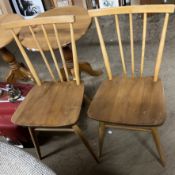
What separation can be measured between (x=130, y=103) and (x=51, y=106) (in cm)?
45

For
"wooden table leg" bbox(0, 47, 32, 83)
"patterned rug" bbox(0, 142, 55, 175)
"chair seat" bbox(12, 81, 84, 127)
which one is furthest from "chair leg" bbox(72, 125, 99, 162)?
"wooden table leg" bbox(0, 47, 32, 83)

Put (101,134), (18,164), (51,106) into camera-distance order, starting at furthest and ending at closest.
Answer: (101,134) → (51,106) → (18,164)

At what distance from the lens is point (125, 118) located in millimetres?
1119

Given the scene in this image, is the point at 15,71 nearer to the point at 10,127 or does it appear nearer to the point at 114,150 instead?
the point at 10,127

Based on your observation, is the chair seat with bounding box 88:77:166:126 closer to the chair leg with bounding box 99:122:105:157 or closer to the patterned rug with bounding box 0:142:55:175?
the chair leg with bounding box 99:122:105:157

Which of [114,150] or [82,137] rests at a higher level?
[82,137]

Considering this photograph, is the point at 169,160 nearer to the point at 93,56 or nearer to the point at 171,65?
the point at 171,65

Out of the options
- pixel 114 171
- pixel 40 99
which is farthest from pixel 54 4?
pixel 114 171

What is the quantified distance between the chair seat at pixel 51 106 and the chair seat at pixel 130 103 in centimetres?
12

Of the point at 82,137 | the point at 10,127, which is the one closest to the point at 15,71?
the point at 10,127

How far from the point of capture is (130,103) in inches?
46.9

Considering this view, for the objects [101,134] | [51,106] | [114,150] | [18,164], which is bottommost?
[114,150]

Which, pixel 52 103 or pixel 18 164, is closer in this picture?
pixel 18 164

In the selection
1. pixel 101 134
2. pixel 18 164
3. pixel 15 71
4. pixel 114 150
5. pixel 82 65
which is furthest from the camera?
pixel 15 71
